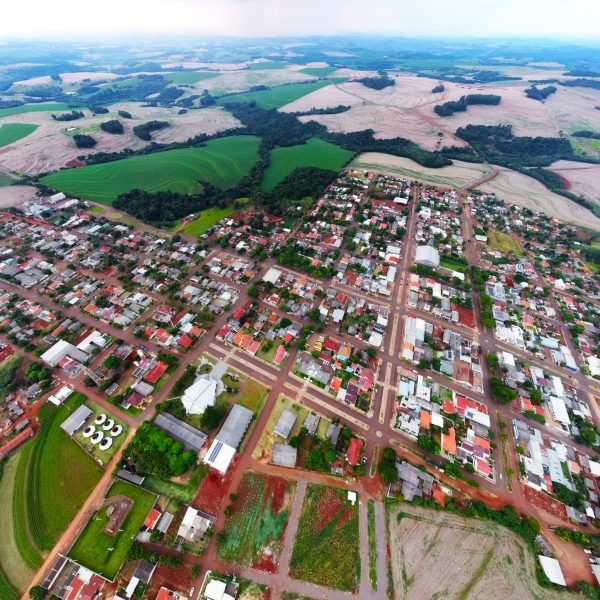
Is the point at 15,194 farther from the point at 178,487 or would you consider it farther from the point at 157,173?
the point at 178,487

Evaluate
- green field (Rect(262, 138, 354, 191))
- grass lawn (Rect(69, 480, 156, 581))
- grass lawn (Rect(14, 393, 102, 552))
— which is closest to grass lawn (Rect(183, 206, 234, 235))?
green field (Rect(262, 138, 354, 191))

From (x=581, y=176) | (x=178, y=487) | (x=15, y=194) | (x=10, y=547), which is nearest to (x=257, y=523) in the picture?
(x=178, y=487)

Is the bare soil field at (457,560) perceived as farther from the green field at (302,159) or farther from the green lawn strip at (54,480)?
the green field at (302,159)

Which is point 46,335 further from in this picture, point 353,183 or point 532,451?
point 353,183

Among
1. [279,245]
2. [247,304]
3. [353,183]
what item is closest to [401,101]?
[353,183]

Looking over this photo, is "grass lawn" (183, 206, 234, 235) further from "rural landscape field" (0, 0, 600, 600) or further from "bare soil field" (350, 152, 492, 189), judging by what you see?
"bare soil field" (350, 152, 492, 189)
